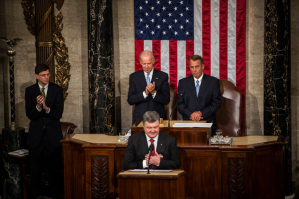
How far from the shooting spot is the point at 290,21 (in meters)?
7.18

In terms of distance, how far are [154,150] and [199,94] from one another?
1.76 m

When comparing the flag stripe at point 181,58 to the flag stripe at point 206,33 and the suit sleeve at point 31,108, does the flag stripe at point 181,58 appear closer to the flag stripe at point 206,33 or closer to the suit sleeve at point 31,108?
the flag stripe at point 206,33

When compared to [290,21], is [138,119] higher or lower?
lower

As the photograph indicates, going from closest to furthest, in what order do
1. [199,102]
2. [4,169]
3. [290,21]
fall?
[199,102] < [4,169] < [290,21]

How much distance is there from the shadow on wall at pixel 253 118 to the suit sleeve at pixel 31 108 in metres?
3.89

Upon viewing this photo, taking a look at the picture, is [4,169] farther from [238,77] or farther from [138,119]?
[238,77]

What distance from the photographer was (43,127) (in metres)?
6.02

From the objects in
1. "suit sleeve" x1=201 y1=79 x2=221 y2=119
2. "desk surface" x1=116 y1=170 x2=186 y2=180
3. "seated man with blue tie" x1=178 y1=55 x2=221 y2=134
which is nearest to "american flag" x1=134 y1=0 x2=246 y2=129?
"seated man with blue tie" x1=178 y1=55 x2=221 y2=134

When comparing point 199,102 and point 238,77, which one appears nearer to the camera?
point 199,102

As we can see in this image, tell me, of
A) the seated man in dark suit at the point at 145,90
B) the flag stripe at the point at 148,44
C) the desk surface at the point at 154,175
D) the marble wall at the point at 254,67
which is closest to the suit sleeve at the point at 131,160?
the desk surface at the point at 154,175

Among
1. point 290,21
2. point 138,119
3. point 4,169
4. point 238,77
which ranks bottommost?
point 4,169

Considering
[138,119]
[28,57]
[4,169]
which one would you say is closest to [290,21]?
[138,119]

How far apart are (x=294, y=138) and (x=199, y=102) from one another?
2550mm

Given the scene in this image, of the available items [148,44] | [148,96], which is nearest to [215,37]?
[148,44]
